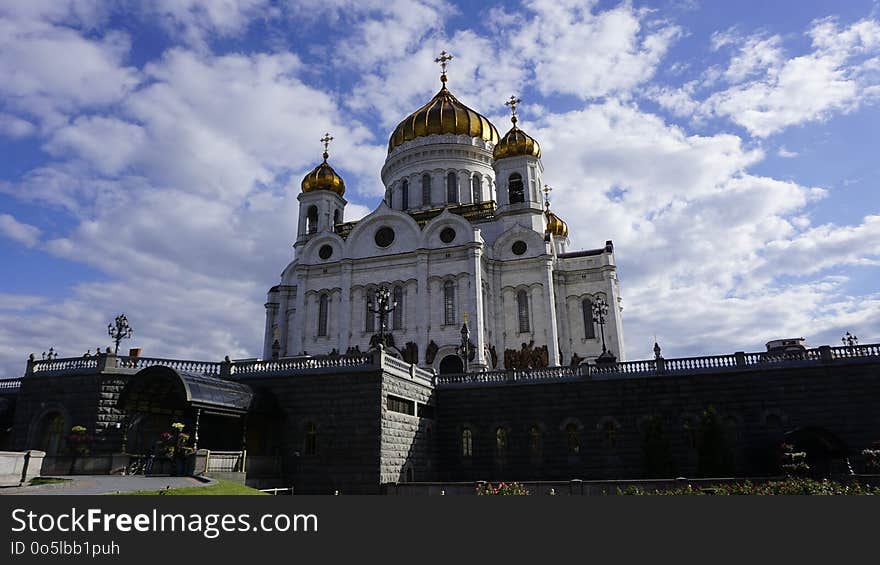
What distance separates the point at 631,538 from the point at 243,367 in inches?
900

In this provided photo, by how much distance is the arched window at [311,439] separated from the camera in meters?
26.1

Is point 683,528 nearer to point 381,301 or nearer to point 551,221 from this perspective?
point 381,301

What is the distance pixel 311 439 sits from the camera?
26.3 metres

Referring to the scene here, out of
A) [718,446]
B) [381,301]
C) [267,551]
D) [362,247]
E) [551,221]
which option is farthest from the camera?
[551,221]

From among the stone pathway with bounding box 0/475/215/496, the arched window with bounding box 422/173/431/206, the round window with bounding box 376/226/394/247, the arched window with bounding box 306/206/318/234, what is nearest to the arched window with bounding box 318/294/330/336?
the round window with bounding box 376/226/394/247

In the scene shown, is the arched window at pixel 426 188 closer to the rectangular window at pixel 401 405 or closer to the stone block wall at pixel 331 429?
the rectangular window at pixel 401 405

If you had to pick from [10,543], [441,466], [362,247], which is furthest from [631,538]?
[362,247]

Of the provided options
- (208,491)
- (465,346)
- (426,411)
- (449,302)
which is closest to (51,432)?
(208,491)

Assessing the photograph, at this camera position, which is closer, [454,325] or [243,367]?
[243,367]

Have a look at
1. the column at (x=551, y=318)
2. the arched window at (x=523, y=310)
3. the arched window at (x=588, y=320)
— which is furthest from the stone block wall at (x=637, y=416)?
the arched window at (x=588, y=320)

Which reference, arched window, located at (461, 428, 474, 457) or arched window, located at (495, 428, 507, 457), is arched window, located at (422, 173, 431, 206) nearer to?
arched window, located at (461, 428, 474, 457)

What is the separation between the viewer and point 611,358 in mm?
29969

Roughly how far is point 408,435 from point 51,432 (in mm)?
16392

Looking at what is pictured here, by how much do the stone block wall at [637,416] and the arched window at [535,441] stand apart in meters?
0.07
